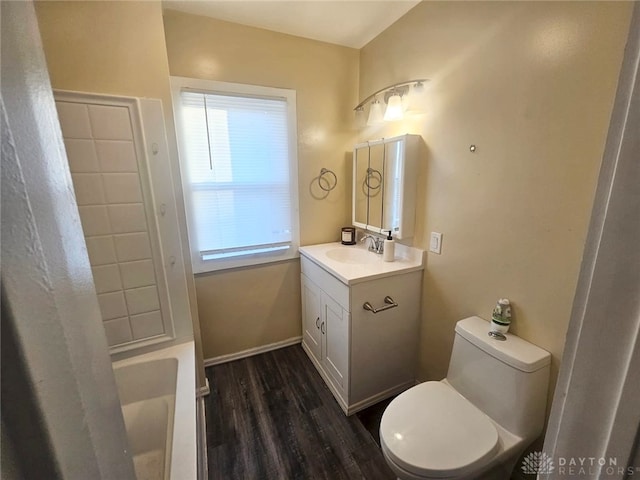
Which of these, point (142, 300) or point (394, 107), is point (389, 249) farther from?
point (142, 300)

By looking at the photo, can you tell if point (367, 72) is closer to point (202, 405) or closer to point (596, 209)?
point (596, 209)

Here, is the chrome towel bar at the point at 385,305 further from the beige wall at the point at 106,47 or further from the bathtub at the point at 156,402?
the beige wall at the point at 106,47

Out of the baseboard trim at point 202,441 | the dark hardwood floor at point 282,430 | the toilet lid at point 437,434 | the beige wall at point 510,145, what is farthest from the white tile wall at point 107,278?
the beige wall at point 510,145

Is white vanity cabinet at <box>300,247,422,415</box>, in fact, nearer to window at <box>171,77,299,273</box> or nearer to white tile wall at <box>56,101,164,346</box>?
window at <box>171,77,299,273</box>

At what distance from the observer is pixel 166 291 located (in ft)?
5.07

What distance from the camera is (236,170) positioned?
1941 mm

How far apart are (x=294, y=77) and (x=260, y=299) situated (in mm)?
1693

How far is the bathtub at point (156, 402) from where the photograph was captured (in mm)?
1229

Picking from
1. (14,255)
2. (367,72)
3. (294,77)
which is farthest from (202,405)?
(367,72)

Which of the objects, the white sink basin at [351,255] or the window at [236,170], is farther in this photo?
the white sink basin at [351,255]

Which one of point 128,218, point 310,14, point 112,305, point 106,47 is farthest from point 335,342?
point 310,14

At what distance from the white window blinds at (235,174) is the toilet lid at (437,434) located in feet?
4.54

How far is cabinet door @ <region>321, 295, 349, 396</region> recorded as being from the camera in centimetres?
163

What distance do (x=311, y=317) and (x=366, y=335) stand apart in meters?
0.61
